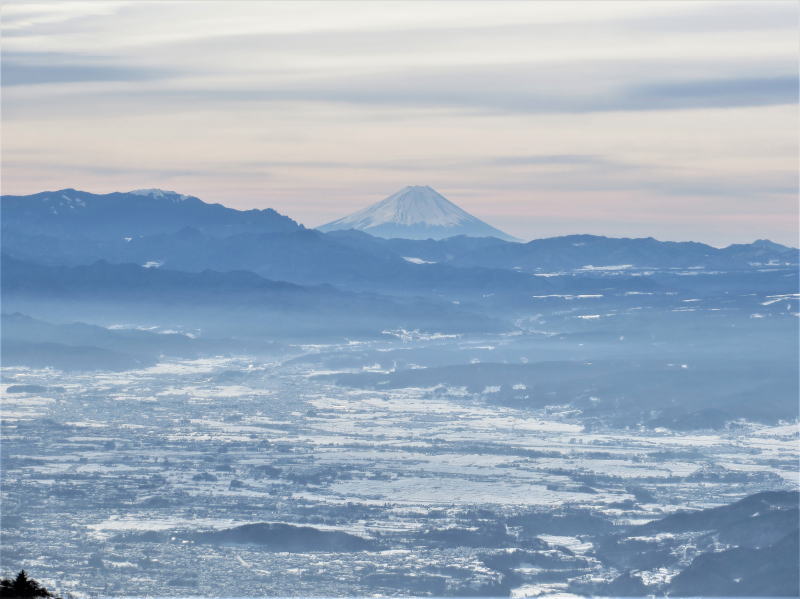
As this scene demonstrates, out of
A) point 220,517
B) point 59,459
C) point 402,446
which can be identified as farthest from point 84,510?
point 402,446

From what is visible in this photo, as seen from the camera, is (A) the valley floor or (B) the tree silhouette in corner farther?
(A) the valley floor

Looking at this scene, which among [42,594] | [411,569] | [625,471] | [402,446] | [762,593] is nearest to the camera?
[42,594]

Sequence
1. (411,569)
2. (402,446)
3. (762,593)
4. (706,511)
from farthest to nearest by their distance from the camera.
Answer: (402,446) → (706,511) → (411,569) → (762,593)

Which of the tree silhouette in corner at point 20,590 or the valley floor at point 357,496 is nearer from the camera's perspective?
the tree silhouette in corner at point 20,590

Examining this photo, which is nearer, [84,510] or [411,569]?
[411,569]

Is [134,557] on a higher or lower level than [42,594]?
lower

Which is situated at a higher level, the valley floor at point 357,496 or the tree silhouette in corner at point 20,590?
the tree silhouette in corner at point 20,590

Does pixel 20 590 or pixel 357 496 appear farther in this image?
pixel 357 496

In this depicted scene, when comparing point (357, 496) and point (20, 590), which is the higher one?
point (20, 590)

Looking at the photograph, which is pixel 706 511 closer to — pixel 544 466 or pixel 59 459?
pixel 544 466

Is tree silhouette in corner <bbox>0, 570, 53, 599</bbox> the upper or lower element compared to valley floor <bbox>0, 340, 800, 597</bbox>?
upper

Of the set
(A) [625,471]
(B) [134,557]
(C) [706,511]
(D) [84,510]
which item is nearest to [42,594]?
(B) [134,557]
